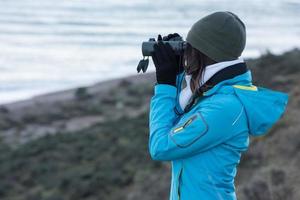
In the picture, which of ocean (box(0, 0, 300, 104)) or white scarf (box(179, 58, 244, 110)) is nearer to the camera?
white scarf (box(179, 58, 244, 110))

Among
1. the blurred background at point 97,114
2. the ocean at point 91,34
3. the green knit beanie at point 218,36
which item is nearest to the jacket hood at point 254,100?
the green knit beanie at point 218,36

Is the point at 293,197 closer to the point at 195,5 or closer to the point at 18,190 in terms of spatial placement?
the point at 18,190

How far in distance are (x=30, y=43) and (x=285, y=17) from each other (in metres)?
22.4

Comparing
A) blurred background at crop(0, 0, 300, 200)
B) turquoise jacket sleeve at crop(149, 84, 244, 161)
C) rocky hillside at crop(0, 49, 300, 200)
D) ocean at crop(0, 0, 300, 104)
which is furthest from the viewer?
ocean at crop(0, 0, 300, 104)

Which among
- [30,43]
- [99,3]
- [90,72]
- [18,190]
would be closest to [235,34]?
[18,190]

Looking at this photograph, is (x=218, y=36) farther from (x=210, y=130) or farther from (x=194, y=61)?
(x=210, y=130)

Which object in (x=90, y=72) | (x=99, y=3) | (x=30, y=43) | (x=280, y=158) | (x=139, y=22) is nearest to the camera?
(x=280, y=158)

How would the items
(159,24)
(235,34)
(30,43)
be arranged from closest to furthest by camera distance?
1. (235,34)
2. (30,43)
3. (159,24)

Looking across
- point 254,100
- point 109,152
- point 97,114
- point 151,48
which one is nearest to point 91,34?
point 97,114

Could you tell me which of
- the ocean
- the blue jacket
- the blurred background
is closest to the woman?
the blue jacket

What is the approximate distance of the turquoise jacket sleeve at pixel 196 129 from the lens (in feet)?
10.5

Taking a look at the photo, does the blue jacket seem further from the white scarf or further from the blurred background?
the blurred background

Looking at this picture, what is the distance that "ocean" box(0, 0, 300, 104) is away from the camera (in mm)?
32969

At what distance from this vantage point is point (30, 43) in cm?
4469
